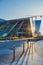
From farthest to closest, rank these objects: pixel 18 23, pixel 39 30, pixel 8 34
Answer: pixel 39 30, pixel 18 23, pixel 8 34

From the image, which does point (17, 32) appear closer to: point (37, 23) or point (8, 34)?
point (8, 34)

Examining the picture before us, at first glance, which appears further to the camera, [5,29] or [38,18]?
[38,18]

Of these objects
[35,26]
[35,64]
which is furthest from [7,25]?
[35,64]

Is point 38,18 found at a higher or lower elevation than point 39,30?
higher

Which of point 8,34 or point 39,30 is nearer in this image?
Result: point 8,34

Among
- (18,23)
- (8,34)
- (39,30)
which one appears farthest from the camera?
(39,30)

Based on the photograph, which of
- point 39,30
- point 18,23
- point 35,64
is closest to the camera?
point 35,64

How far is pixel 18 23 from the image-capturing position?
48.0 m

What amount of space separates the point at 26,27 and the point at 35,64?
4275 cm

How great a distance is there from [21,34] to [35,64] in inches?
1612

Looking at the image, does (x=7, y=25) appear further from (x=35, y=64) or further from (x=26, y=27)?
(x=35, y=64)

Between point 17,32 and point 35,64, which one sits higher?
point 35,64

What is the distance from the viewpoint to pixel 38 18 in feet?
175

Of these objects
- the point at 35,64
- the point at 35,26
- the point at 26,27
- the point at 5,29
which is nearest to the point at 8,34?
the point at 5,29
